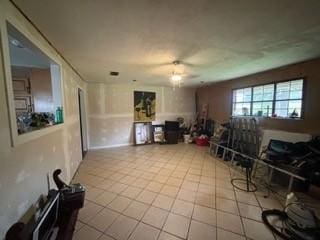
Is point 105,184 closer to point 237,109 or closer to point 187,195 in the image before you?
point 187,195

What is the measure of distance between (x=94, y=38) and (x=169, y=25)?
3.30ft

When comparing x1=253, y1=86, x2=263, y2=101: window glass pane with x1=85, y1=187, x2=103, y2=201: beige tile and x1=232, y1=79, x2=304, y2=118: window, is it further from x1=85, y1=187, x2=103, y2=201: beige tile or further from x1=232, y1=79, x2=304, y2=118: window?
x1=85, y1=187, x2=103, y2=201: beige tile

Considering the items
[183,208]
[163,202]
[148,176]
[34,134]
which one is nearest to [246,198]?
[183,208]

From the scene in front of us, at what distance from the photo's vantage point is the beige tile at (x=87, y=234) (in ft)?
5.71

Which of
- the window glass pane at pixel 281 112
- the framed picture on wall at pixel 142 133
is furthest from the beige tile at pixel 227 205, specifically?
the framed picture on wall at pixel 142 133

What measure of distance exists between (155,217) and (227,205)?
112 centimetres

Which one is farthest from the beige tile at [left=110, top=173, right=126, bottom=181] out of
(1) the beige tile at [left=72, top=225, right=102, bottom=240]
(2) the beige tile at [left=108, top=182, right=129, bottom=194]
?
(1) the beige tile at [left=72, top=225, right=102, bottom=240]

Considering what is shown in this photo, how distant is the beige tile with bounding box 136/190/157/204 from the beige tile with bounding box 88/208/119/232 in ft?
1.51

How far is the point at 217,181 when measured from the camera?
3082 mm

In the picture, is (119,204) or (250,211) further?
(119,204)

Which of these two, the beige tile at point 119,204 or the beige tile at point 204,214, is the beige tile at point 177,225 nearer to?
the beige tile at point 204,214

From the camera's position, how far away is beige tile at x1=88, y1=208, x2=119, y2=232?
1909 mm

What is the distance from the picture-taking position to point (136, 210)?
2.21 metres

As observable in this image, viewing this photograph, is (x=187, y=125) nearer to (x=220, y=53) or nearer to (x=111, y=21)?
(x=220, y=53)
